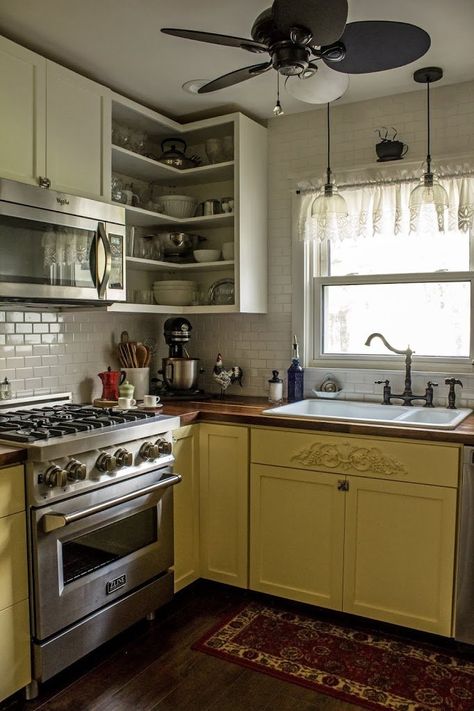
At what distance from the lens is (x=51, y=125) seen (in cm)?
258

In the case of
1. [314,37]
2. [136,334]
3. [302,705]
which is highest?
[314,37]

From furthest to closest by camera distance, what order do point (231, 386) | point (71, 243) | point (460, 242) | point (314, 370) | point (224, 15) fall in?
point (231, 386)
point (314, 370)
point (460, 242)
point (71, 243)
point (224, 15)

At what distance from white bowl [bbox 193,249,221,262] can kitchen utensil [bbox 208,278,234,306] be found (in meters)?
0.14

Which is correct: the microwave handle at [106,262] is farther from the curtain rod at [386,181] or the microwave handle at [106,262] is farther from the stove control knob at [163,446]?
the curtain rod at [386,181]

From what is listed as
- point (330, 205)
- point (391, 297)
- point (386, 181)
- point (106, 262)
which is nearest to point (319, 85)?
point (330, 205)

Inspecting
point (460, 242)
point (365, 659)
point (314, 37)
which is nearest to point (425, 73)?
point (460, 242)

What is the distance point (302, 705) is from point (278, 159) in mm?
2732

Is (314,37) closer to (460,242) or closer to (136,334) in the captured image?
(460,242)

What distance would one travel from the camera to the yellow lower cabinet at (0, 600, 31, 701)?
2049mm

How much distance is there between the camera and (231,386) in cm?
367

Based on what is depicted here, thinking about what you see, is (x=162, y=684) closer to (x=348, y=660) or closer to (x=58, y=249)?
(x=348, y=660)

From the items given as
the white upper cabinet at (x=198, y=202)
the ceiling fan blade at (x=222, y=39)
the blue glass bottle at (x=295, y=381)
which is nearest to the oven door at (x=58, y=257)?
the white upper cabinet at (x=198, y=202)

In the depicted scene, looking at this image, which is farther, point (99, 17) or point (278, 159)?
point (278, 159)

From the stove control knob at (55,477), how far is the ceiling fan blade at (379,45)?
171 cm
